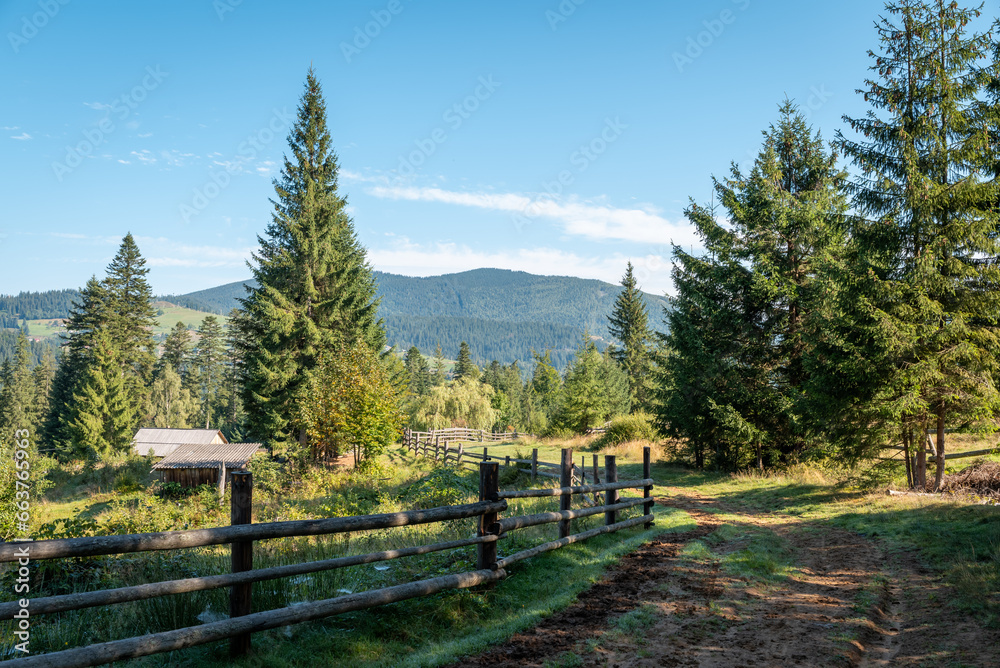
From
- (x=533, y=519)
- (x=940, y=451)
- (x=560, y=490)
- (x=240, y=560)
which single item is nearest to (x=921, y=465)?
(x=940, y=451)

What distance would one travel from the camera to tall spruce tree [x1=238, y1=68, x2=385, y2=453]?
30.3 metres

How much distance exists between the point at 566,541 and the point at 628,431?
24.2 metres

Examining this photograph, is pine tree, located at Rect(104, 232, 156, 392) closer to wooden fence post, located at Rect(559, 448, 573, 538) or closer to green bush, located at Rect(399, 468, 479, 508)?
green bush, located at Rect(399, 468, 479, 508)

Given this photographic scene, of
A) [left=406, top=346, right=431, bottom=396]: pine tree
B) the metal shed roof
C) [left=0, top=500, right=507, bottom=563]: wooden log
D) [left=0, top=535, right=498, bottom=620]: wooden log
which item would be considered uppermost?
[left=406, top=346, right=431, bottom=396]: pine tree

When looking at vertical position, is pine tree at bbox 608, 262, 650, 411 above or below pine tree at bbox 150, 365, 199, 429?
above

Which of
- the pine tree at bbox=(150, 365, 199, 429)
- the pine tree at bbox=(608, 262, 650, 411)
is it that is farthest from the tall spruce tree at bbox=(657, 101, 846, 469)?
the pine tree at bbox=(150, 365, 199, 429)

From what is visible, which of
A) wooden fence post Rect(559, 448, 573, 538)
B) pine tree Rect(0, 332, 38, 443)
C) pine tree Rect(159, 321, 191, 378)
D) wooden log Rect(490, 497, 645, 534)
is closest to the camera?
wooden log Rect(490, 497, 645, 534)

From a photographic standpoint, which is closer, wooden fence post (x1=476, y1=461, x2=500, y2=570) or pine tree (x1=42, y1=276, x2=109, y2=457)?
wooden fence post (x1=476, y1=461, x2=500, y2=570)

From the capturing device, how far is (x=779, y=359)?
832 inches

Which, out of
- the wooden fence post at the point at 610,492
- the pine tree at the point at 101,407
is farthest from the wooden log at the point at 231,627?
the pine tree at the point at 101,407

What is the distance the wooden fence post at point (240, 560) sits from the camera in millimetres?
4734

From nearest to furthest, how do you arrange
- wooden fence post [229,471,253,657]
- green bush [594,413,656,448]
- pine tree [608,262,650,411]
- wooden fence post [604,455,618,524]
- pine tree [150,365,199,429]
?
wooden fence post [229,471,253,657] < wooden fence post [604,455,618,524] < green bush [594,413,656,448] < pine tree [608,262,650,411] < pine tree [150,365,199,429]

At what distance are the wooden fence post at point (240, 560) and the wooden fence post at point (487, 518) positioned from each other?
9.60ft

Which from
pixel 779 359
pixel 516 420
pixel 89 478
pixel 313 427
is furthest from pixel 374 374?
pixel 516 420
